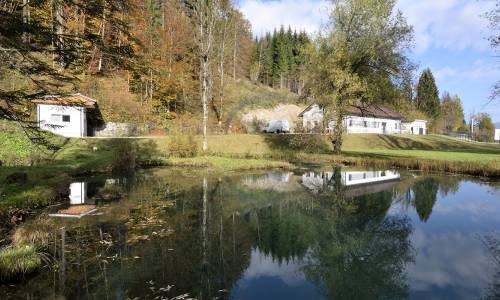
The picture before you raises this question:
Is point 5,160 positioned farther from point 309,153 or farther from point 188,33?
point 188,33

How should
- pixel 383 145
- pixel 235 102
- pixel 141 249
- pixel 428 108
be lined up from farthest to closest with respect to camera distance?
pixel 428 108
pixel 235 102
pixel 383 145
pixel 141 249

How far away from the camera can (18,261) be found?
721 centimetres

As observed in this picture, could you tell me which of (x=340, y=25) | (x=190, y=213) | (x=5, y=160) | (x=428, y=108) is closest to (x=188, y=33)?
(x=340, y=25)

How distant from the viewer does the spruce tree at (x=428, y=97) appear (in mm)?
81188

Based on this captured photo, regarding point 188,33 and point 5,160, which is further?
point 188,33

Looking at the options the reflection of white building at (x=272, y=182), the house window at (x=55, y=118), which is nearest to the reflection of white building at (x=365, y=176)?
the reflection of white building at (x=272, y=182)

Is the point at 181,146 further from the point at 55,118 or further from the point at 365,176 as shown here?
the point at 365,176

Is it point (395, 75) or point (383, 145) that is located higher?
point (395, 75)

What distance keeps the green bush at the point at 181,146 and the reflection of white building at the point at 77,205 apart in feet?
35.5

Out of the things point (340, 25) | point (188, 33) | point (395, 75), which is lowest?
point (395, 75)

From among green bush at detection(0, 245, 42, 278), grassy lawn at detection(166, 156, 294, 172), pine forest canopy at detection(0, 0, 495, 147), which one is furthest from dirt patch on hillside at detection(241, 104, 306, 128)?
green bush at detection(0, 245, 42, 278)

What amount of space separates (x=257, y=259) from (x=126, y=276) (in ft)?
10.5

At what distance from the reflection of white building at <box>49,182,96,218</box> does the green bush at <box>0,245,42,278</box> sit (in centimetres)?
417

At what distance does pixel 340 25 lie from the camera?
98.2 ft
